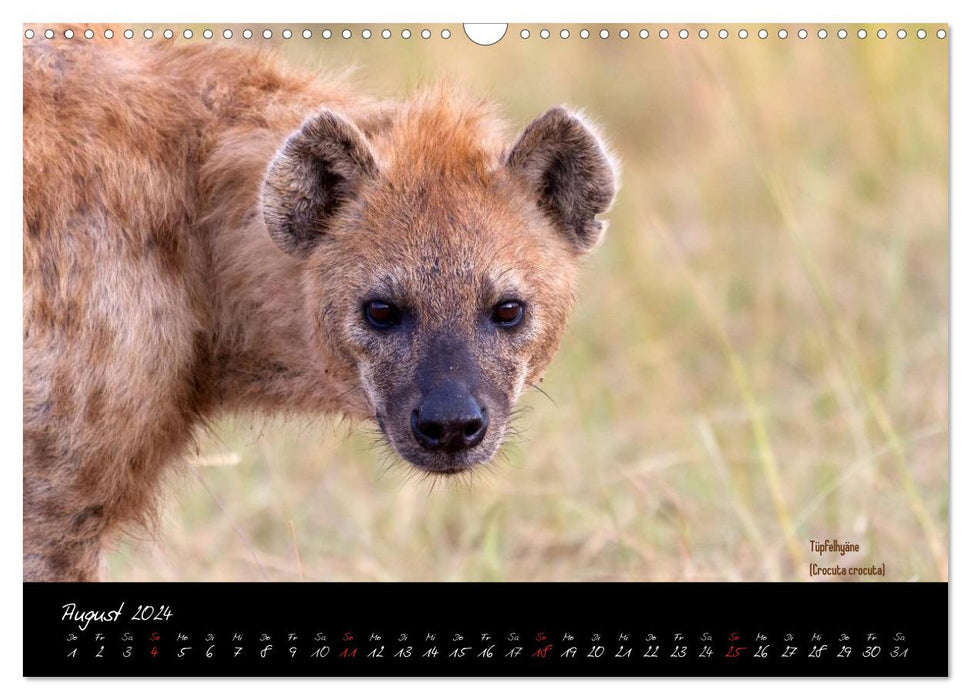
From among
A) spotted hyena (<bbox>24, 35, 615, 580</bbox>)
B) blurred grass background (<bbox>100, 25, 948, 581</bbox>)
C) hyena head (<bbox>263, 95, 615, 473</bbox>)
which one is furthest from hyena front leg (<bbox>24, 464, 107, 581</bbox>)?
hyena head (<bbox>263, 95, 615, 473</bbox>)

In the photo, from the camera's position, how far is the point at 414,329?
336 centimetres

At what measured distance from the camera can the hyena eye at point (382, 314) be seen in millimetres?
3402

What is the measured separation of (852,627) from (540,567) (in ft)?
7.04

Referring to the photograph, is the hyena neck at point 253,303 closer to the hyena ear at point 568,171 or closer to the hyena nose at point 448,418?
the hyena nose at point 448,418

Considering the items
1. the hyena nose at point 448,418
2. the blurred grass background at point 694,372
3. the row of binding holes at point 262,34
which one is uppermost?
the row of binding holes at point 262,34

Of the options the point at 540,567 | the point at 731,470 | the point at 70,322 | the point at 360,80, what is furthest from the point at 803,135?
the point at 70,322

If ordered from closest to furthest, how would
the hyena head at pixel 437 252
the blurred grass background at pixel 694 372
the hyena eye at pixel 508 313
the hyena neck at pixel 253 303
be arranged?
the hyena head at pixel 437 252, the hyena eye at pixel 508 313, the hyena neck at pixel 253 303, the blurred grass background at pixel 694 372

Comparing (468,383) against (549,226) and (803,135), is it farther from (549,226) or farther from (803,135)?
Result: (803,135)

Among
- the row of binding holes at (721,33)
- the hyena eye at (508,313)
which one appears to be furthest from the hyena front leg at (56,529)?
the row of binding holes at (721,33)

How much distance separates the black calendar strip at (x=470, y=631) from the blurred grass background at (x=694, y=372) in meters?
0.59

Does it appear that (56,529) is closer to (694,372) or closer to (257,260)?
(257,260)

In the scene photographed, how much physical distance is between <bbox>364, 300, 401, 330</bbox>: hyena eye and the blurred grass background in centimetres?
63

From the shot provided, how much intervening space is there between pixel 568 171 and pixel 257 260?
34.7 inches

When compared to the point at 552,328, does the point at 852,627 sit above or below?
below
